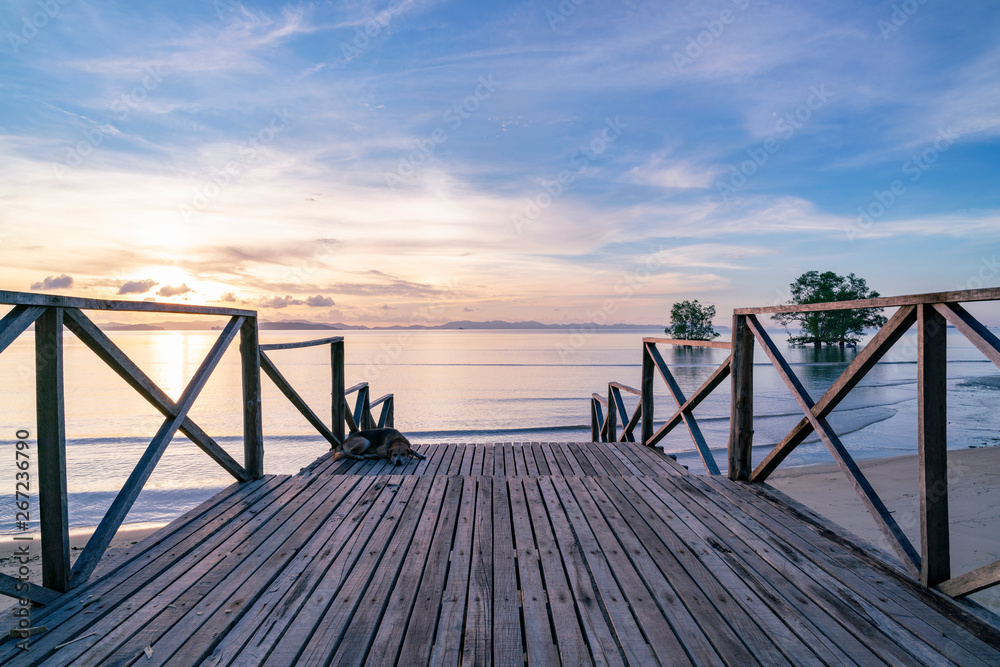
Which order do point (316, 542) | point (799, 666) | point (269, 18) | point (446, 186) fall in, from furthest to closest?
point (446, 186), point (269, 18), point (316, 542), point (799, 666)

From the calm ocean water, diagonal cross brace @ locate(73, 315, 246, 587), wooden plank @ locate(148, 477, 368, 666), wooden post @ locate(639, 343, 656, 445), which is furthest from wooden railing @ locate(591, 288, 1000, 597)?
the calm ocean water

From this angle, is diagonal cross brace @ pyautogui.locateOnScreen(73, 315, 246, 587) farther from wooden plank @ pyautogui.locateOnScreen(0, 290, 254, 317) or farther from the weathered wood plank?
the weathered wood plank

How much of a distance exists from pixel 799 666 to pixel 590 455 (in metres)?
3.93

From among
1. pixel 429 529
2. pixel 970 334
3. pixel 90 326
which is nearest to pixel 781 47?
pixel 970 334

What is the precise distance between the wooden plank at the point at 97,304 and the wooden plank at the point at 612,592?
2.84 metres

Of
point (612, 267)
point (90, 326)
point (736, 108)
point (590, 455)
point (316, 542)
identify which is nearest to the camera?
point (90, 326)

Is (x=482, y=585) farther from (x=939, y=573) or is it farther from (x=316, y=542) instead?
(x=939, y=573)

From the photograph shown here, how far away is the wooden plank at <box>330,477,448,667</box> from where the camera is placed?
171 cm

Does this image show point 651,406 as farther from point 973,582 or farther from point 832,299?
point 832,299

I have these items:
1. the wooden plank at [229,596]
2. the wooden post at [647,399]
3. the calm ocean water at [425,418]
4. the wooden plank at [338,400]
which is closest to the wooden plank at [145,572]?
the wooden plank at [229,596]

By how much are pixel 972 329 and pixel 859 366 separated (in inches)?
27.5

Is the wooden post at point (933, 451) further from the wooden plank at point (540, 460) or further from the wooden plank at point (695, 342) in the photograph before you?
the wooden plank at point (540, 460)

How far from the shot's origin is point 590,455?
18.3 ft

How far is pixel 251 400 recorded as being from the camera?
13.4 feet
